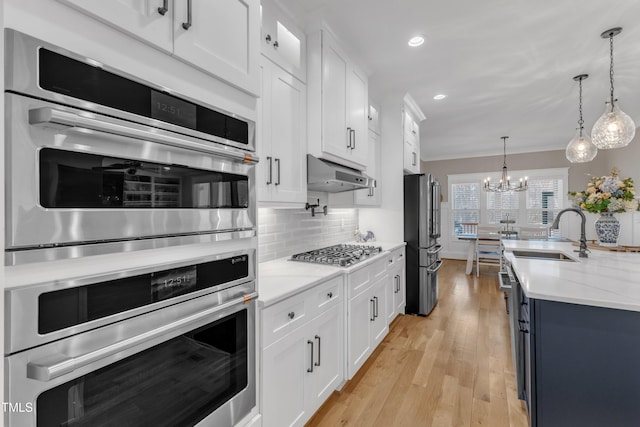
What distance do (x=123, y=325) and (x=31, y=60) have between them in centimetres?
64

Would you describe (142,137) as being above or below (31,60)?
below

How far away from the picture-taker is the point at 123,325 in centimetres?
79

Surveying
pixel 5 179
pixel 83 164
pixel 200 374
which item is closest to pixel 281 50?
pixel 83 164

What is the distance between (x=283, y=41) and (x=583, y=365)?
94.8 inches

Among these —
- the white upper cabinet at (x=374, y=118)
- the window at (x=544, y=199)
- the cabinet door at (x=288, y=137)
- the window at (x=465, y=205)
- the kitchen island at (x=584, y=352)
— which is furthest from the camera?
the window at (x=465, y=205)

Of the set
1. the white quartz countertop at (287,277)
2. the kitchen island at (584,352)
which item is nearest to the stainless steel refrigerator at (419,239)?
the white quartz countertop at (287,277)

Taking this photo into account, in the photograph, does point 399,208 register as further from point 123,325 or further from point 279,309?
point 123,325

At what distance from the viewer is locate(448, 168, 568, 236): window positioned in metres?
6.63

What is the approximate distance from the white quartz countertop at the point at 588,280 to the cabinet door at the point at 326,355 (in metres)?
1.09

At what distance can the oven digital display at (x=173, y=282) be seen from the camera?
0.87 m

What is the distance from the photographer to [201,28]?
3.29 ft

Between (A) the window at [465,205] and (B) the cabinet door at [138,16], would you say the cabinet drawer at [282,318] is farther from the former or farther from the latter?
(A) the window at [465,205]

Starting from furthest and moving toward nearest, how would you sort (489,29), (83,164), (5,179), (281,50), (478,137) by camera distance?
(478,137) < (489,29) < (281,50) < (83,164) < (5,179)

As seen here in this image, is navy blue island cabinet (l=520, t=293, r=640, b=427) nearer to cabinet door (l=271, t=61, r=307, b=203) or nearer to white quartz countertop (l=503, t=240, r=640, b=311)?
white quartz countertop (l=503, t=240, r=640, b=311)
